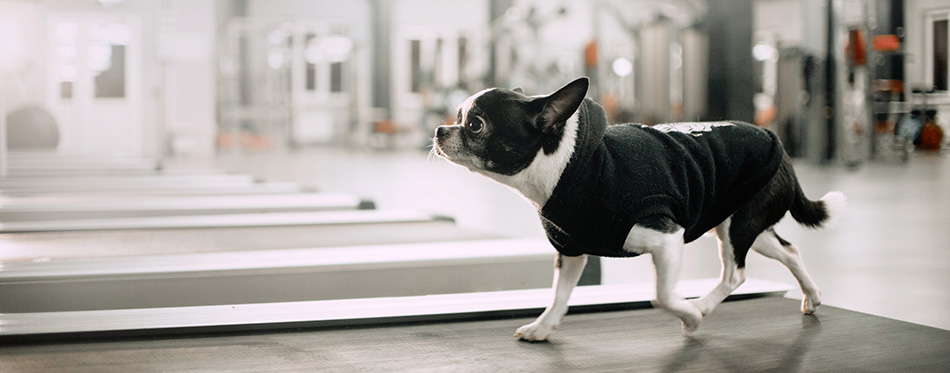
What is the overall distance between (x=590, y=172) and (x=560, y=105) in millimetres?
113

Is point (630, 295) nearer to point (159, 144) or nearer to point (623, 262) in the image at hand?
Answer: point (623, 262)

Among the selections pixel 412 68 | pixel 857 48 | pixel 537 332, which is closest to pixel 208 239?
pixel 537 332

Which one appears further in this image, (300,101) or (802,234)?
(300,101)

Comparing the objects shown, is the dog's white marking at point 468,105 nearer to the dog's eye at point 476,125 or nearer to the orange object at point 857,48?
the dog's eye at point 476,125

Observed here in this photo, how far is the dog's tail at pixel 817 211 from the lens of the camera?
5.18 feet

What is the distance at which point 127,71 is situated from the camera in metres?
12.6

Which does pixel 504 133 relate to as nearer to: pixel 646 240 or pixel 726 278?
pixel 646 240

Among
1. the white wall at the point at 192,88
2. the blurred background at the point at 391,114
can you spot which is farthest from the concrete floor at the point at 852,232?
the white wall at the point at 192,88

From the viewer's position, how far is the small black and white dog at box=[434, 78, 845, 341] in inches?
49.4

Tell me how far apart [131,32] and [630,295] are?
1217cm

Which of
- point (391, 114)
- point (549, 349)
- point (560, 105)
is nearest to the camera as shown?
point (560, 105)

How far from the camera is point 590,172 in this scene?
1.26 meters

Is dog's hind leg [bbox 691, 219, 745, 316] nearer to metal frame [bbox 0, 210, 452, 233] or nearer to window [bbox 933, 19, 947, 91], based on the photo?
metal frame [bbox 0, 210, 452, 233]

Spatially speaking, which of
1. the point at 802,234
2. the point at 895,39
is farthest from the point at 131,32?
the point at 802,234
